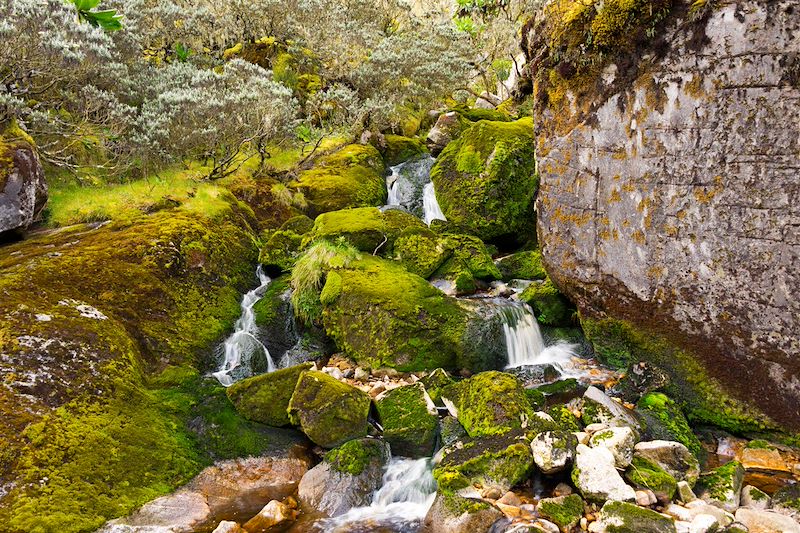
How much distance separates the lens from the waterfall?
8.70 meters

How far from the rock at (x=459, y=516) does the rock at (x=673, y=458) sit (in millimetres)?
1940

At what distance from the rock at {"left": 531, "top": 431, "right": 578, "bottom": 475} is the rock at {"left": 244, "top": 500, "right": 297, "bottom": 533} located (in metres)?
2.93

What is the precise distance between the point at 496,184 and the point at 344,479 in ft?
27.9

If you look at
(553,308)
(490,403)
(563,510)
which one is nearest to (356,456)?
(490,403)

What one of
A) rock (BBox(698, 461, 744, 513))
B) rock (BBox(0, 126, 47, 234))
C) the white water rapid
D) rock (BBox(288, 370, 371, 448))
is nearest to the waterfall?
rock (BBox(288, 370, 371, 448))

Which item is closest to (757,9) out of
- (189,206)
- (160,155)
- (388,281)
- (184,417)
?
(388,281)

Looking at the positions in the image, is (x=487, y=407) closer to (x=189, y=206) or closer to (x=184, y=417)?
(x=184, y=417)

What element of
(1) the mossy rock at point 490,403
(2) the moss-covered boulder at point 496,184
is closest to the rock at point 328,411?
(1) the mossy rock at point 490,403

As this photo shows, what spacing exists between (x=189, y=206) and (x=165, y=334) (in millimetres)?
3847

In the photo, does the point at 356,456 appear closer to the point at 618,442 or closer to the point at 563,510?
the point at 563,510

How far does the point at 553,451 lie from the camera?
5.88m

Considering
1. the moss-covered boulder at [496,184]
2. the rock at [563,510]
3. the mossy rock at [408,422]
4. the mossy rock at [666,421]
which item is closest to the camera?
the rock at [563,510]

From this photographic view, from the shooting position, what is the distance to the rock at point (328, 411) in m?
6.97

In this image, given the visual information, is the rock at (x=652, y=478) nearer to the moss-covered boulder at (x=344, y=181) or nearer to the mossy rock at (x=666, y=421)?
the mossy rock at (x=666, y=421)
